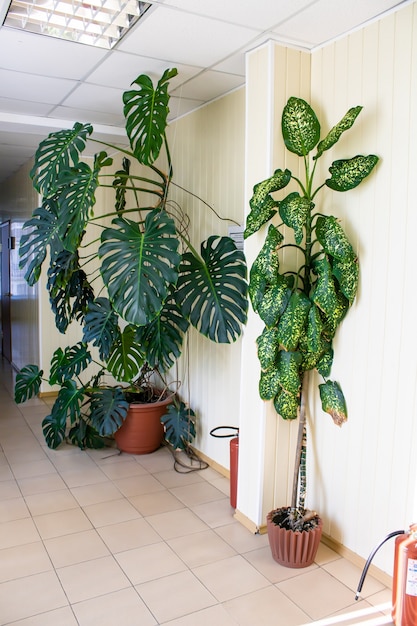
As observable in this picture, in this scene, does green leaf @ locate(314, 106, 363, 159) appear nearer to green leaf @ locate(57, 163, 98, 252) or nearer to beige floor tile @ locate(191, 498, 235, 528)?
green leaf @ locate(57, 163, 98, 252)

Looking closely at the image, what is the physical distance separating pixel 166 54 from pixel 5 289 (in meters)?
6.11

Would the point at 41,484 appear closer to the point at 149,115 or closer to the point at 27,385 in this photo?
the point at 27,385

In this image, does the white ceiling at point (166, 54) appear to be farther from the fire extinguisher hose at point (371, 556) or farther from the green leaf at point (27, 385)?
the fire extinguisher hose at point (371, 556)

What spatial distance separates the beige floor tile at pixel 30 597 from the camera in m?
2.31

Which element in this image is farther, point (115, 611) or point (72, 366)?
point (72, 366)

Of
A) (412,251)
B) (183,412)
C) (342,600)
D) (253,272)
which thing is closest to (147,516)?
(183,412)

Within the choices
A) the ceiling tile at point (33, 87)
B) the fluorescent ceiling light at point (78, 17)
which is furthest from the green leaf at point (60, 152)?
the fluorescent ceiling light at point (78, 17)

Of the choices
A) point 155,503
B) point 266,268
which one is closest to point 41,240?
point 266,268

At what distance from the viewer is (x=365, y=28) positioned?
8.47ft

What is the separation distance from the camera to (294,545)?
262 centimetres

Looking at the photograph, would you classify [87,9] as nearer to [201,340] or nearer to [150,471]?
[201,340]

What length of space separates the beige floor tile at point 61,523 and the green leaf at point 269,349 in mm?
1446

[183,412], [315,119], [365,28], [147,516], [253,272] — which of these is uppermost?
[365,28]

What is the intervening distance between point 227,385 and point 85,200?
1.64 metres
